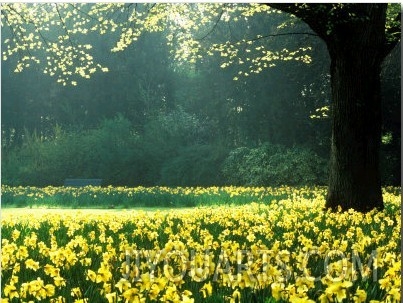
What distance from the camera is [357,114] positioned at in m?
8.82

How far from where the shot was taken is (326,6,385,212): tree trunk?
28.6ft

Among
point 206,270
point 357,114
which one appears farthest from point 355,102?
point 206,270

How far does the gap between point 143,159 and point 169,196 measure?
959cm

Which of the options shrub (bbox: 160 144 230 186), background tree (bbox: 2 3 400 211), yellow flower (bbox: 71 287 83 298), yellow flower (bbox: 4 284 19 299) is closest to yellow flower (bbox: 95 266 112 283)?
yellow flower (bbox: 71 287 83 298)

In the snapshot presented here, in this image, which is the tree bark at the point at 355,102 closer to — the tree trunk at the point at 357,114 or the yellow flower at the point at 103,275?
the tree trunk at the point at 357,114

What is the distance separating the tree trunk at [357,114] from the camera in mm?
8703

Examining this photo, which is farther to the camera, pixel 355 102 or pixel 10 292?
pixel 355 102

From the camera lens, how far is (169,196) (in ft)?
43.5

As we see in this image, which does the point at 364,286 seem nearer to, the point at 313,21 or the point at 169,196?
the point at 313,21

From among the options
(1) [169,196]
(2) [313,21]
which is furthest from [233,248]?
(1) [169,196]

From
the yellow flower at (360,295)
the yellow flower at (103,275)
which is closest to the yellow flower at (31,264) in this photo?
the yellow flower at (103,275)

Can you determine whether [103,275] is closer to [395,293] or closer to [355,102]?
[395,293]

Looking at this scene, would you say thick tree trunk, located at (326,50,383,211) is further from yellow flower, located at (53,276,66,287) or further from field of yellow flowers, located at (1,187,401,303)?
yellow flower, located at (53,276,66,287)

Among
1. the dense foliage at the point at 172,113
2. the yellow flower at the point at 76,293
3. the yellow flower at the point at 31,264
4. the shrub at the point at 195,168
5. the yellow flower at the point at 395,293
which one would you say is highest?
the dense foliage at the point at 172,113
